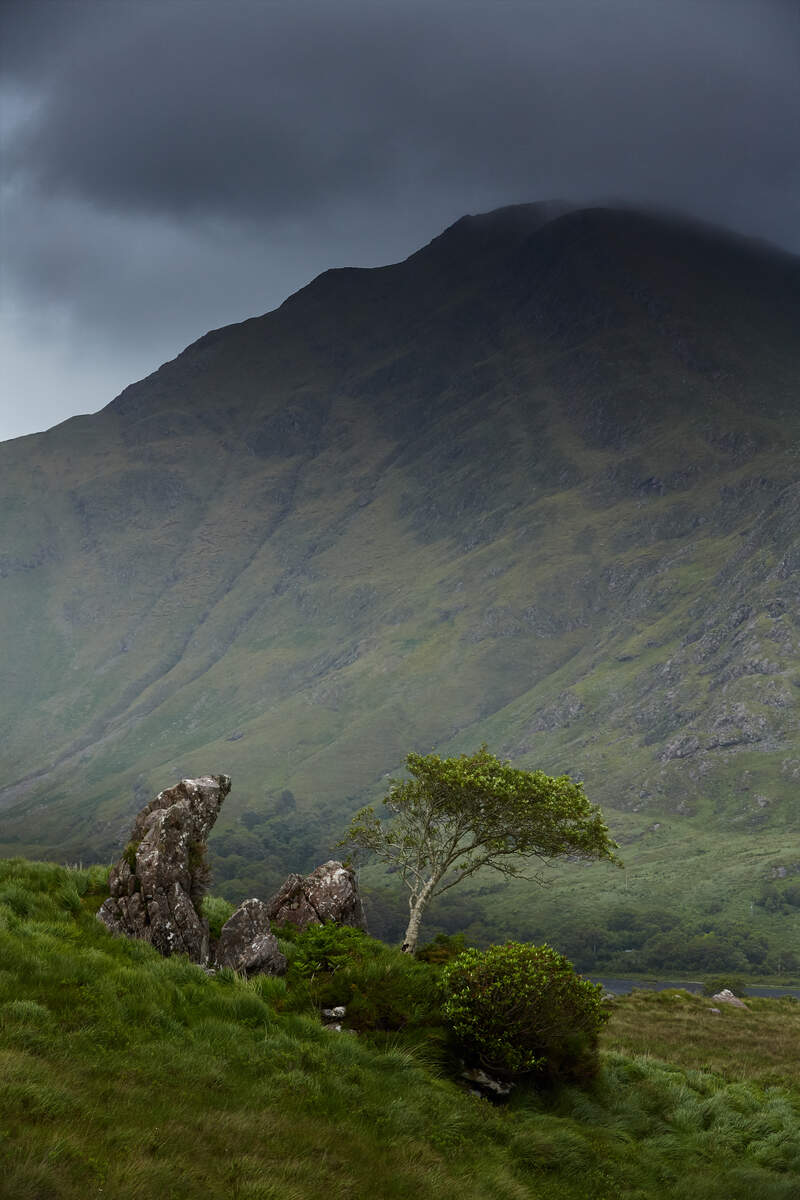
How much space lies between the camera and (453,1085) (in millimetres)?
18703

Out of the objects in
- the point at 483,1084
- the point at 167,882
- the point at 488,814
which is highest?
the point at 167,882

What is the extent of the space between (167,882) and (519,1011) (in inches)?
374

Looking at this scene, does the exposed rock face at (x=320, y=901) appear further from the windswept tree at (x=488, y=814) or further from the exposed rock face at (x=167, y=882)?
the windswept tree at (x=488, y=814)

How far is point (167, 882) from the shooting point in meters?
21.8

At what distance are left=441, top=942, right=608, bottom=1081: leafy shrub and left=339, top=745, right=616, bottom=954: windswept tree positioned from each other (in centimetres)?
1110

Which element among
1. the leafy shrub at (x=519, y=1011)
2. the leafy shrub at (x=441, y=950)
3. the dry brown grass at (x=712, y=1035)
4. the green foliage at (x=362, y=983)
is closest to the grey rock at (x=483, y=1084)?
the leafy shrub at (x=519, y=1011)

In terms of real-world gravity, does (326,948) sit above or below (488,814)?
above

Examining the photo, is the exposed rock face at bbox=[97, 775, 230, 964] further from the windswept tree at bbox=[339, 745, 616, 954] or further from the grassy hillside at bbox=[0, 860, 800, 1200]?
the windswept tree at bbox=[339, 745, 616, 954]

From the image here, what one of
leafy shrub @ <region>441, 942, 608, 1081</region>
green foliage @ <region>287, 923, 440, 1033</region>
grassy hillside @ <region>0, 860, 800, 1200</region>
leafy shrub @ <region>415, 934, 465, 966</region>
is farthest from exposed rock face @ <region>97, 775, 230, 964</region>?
leafy shrub @ <region>415, 934, 465, 966</region>

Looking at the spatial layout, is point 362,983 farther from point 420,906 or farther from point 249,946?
point 420,906

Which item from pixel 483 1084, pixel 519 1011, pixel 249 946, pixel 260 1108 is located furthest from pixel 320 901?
pixel 260 1108

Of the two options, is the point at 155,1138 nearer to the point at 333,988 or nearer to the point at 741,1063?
the point at 333,988

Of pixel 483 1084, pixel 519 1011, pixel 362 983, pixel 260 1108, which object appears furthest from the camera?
pixel 362 983

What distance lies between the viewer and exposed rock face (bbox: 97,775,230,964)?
68.5 ft
